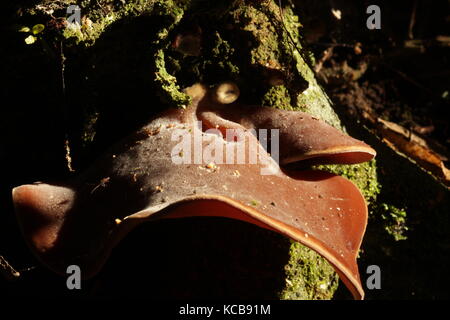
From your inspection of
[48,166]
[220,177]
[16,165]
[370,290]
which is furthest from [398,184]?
[16,165]

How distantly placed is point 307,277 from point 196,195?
4.08ft

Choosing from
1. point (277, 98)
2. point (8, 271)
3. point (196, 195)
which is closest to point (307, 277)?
point (277, 98)

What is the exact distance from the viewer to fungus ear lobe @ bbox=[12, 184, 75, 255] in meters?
2.00

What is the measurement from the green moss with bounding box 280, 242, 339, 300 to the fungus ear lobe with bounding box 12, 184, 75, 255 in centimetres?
129

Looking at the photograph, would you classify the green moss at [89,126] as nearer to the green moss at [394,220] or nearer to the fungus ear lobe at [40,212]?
the fungus ear lobe at [40,212]

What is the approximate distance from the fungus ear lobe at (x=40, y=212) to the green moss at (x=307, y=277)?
4.23 ft

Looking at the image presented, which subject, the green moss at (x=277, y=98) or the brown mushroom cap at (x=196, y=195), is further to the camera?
the green moss at (x=277, y=98)

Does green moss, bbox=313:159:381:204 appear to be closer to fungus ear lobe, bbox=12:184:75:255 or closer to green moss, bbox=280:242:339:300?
green moss, bbox=280:242:339:300

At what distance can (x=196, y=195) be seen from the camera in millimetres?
1587

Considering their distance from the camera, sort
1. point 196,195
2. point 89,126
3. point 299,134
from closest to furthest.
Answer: point 196,195 → point 299,134 → point 89,126

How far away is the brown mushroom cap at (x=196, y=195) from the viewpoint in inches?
67.6

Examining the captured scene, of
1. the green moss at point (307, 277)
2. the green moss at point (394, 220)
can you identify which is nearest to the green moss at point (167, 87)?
the green moss at point (307, 277)

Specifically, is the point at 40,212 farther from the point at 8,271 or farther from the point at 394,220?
the point at 394,220

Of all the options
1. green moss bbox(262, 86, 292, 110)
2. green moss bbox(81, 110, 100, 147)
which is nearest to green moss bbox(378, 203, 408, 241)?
green moss bbox(262, 86, 292, 110)
